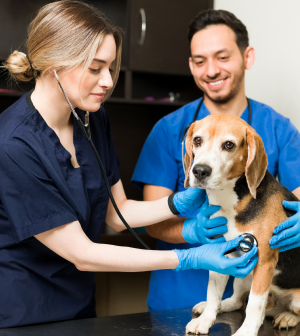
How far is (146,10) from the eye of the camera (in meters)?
2.45

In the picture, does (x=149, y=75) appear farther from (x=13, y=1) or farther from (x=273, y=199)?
(x=273, y=199)

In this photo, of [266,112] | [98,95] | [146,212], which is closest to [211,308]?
[146,212]

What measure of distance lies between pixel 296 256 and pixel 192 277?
46cm

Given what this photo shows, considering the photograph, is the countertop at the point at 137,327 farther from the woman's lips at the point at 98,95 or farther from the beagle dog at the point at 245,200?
the woman's lips at the point at 98,95

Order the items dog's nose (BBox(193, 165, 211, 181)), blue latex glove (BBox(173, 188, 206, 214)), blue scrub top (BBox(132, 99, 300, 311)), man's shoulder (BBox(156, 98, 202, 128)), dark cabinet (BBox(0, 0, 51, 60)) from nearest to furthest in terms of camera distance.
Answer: dog's nose (BBox(193, 165, 211, 181)), blue latex glove (BBox(173, 188, 206, 214)), blue scrub top (BBox(132, 99, 300, 311)), man's shoulder (BBox(156, 98, 202, 128)), dark cabinet (BBox(0, 0, 51, 60))

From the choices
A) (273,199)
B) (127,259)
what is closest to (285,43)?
(273,199)

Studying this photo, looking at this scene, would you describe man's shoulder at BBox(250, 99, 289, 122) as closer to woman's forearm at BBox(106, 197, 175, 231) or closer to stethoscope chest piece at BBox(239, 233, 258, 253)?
woman's forearm at BBox(106, 197, 175, 231)

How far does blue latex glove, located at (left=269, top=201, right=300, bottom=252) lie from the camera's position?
45.6 inches

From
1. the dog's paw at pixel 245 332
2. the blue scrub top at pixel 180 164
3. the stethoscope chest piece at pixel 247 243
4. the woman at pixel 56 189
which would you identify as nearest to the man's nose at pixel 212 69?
the blue scrub top at pixel 180 164

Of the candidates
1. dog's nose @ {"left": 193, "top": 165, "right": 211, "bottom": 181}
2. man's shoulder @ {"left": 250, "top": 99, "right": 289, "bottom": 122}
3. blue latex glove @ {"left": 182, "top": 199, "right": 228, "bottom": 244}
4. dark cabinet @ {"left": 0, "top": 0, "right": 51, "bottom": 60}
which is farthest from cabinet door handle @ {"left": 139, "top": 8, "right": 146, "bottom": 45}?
dog's nose @ {"left": 193, "top": 165, "right": 211, "bottom": 181}

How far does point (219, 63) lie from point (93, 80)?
2.23ft

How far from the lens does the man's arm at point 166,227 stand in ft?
4.99

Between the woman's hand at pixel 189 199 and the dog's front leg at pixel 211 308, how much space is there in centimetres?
24

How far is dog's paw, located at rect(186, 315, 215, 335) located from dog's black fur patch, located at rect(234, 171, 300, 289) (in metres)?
0.26
